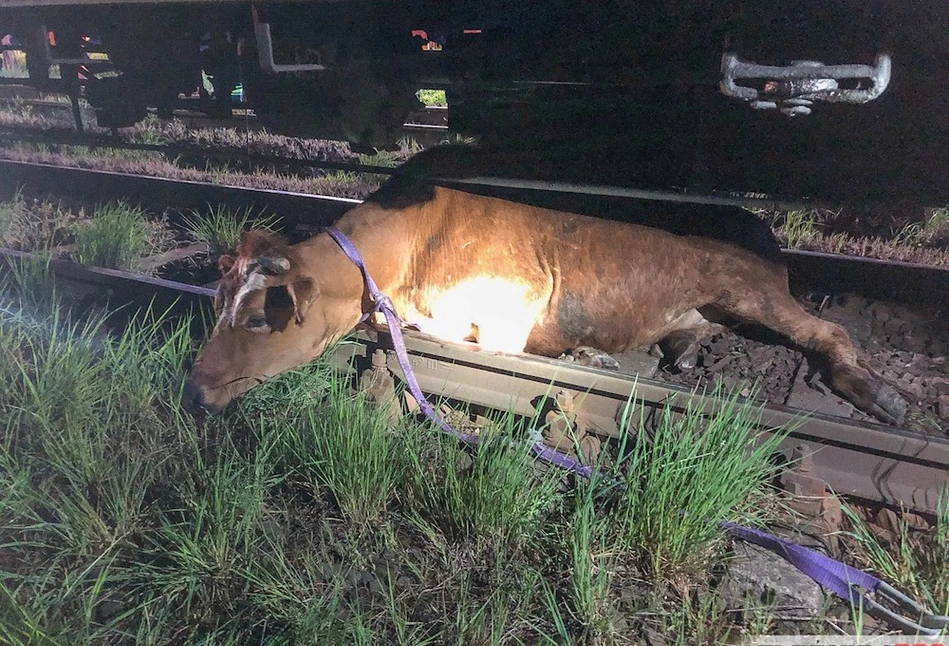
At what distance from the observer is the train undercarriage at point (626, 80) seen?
3.34 meters

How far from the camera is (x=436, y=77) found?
440 centimetres

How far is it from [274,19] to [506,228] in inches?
88.1

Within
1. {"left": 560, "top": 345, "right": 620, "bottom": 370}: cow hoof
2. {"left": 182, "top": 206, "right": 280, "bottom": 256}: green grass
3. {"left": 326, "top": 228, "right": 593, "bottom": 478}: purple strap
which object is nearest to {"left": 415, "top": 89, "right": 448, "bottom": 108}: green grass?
{"left": 182, "top": 206, "right": 280, "bottom": 256}: green grass

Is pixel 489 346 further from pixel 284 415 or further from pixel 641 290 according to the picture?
pixel 284 415

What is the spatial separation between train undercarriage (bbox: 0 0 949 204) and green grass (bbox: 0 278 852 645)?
76.8 inches

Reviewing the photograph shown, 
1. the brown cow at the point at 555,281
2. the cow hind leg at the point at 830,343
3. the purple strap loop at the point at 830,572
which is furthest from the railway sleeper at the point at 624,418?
the cow hind leg at the point at 830,343

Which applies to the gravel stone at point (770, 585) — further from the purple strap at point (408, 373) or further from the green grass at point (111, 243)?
the green grass at point (111, 243)

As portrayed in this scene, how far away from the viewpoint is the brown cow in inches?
142

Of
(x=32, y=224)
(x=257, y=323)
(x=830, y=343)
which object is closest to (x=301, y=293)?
(x=257, y=323)

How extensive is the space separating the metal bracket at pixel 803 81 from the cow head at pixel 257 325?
2153 mm

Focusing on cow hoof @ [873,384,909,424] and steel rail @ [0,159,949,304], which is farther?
steel rail @ [0,159,949,304]

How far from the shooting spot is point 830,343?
147 inches

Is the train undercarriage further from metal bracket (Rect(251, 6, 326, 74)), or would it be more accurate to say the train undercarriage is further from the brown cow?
the brown cow

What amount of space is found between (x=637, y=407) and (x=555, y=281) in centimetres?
108
